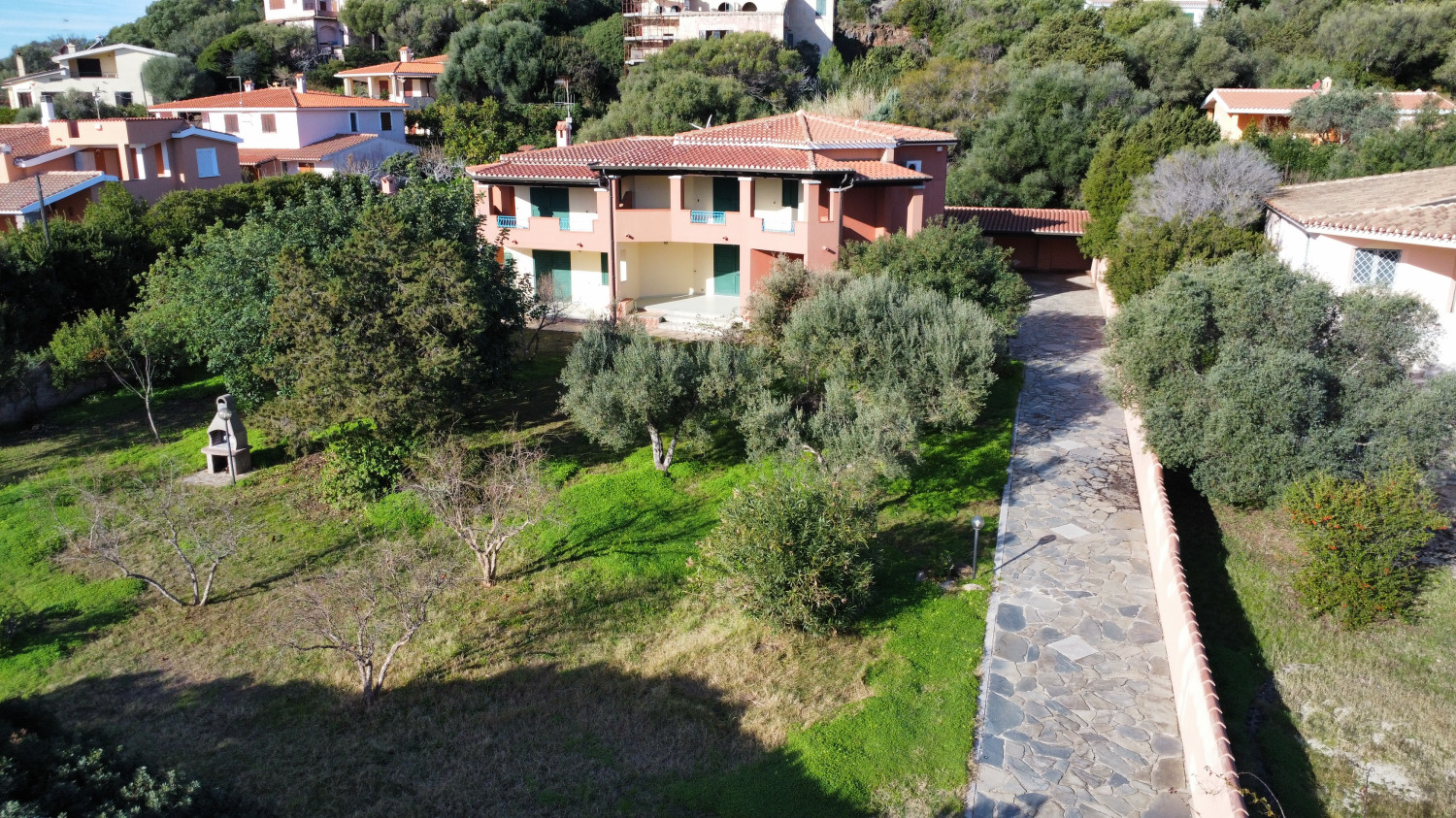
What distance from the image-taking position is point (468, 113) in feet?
164

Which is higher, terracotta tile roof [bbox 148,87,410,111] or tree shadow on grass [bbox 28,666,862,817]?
terracotta tile roof [bbox 148,87,410,111]

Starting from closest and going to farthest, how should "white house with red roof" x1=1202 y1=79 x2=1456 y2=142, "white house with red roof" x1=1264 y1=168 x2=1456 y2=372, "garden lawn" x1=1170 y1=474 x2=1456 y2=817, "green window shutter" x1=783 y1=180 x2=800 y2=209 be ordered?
"garden lawn" x1=1170 y1=474 x2=1456 y2=817 → "white house with red roof" x1=1264 y1=168 x2=1456 y2=372 → "green window shutter" x1=783 y1=180 x2=800 y2=209 → "white house with red roof" x1=1202 y1=79 x2=1456 y2=142

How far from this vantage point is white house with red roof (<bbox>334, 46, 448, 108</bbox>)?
2359 inches

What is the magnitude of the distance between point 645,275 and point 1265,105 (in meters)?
27.4

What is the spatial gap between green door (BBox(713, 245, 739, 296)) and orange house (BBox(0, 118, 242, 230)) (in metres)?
20.3

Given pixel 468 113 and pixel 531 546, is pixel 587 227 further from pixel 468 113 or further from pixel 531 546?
pixel 468 113

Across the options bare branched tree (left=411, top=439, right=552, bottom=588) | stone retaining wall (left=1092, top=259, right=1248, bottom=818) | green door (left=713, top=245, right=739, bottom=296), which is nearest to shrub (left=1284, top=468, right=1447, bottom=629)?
stone retaining wall (left=1092, top=259, right=1248, bottom=818)

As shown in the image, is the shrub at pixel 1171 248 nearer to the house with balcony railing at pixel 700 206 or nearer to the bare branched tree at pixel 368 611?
the house with balcony railing at pixel 700 206

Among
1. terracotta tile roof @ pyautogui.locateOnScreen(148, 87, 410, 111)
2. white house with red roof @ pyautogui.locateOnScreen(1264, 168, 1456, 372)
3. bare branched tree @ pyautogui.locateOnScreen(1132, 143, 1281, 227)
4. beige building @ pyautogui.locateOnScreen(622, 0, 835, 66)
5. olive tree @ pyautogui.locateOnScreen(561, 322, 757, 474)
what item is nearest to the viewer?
olive tree @ pyautogui.locateOnScreen(561, 322, 757, 474)

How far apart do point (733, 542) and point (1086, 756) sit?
4.73m

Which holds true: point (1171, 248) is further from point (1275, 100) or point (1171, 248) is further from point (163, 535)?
point (1275, 100)

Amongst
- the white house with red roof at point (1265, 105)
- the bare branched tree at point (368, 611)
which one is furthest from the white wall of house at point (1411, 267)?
the white house with red roof at point (1265, 105)

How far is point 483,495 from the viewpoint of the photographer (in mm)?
16234

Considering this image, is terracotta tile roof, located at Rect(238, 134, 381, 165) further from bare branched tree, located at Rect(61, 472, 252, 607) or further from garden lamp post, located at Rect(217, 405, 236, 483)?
bare branched tree, located at Rect(61, 472, 252, 607)
